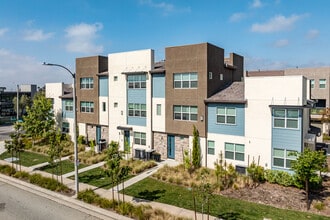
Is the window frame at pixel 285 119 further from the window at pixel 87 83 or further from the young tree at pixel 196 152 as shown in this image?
the window at pixel 87 83

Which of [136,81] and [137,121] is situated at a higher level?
[136,81]

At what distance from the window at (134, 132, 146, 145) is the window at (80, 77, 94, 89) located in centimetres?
891

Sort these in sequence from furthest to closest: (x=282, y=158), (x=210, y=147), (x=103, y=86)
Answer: (x=103, y=86) → (x=210, y=147) → (x=282, y=158)

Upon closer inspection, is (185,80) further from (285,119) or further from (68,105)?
(68,105)

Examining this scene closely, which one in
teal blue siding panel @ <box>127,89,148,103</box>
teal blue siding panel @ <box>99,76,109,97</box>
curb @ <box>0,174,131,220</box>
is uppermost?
teal blue siding panel @ <box>99,76,109,97</box>

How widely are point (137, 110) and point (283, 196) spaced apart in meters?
15.4

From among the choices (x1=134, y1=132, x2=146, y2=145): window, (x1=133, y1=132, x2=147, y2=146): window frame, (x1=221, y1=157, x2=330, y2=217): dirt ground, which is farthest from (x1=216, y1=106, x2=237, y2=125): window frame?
(x1=134, y1=132, x2=146, y2=145): window

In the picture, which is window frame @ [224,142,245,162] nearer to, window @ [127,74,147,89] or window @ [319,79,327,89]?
window @ [127,74,147,89]

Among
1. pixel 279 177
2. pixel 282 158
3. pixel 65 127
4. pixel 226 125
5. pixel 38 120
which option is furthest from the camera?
pixel 65 127

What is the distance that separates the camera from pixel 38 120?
1208 inches

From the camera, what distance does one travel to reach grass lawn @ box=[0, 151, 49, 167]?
23516mm

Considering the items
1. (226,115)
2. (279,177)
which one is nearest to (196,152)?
(226,115)

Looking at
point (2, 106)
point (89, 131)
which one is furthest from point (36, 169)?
point (2, 106)

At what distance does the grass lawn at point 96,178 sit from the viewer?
17766 millimetres
